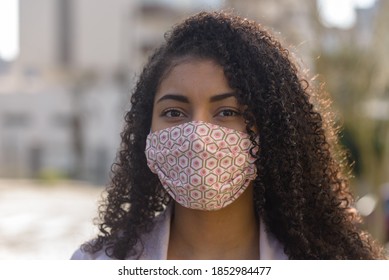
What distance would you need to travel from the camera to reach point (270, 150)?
2178 mm

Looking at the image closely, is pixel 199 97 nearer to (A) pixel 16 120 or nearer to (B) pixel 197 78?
(B) pixel 197 78

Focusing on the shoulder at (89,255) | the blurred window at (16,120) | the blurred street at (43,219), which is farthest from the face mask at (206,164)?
the blurred window at (16,120)

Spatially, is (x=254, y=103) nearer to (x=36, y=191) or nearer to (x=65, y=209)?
(x=65, y=209)

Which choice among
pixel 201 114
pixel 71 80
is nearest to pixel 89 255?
pixel 201 114

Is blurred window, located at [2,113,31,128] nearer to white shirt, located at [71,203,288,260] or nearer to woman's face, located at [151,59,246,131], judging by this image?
white shirt, located at [71,203,288,260]

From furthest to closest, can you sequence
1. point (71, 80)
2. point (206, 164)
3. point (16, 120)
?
point (71, 80) < point (16, 120) < point (206, 164)

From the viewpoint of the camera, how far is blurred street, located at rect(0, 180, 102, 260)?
9.68m

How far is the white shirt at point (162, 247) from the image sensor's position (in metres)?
2.21

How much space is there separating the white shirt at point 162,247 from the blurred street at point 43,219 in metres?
2.32

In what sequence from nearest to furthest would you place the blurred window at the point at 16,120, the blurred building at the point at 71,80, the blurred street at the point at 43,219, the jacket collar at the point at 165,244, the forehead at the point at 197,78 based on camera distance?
the forehead at the point at 197,78 < the jacket collar at the point at 165,244 < the blurred street at the point at 43,219 < the blurred building at the point at 71,80 < the blurred window at the point at 16,120

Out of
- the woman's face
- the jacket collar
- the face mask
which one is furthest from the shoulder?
the woman's face

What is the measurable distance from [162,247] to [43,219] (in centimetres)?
1342

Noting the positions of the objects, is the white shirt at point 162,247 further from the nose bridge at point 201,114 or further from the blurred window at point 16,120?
the blurred window at point 16,120

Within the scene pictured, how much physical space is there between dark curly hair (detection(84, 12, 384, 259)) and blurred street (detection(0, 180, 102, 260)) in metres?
2.29
